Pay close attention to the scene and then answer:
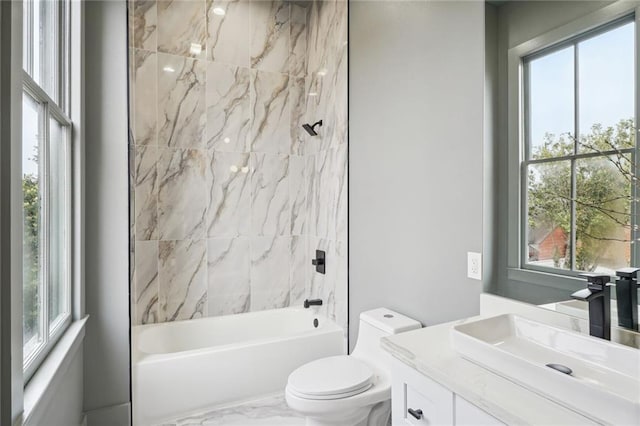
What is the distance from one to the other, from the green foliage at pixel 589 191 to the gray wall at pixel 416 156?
252 millimetres

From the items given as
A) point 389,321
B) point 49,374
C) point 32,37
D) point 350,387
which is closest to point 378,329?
point 389,321

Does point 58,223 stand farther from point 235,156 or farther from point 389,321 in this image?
point 389,321

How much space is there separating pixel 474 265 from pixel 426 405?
0.73 m

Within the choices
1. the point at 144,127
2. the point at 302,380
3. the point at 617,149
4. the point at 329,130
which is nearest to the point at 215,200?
the point at 144,127

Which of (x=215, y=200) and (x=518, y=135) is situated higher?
(x=518, y=135)

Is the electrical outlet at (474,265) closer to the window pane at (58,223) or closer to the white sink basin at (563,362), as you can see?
the white sink basin at (563,362)

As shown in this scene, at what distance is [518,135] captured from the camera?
4.69 ft

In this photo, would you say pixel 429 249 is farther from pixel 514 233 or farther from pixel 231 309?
pixel 231 309

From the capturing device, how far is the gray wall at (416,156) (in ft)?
5.29

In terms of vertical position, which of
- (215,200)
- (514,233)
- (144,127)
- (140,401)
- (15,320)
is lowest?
(140,401)

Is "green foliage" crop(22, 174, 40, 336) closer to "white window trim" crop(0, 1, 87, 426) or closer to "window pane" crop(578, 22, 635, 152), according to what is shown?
"white window trim" crop(0, 1, 87, 426)

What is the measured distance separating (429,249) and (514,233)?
1.52 ft

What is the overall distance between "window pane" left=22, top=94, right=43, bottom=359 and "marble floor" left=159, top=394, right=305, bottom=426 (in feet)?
3.86

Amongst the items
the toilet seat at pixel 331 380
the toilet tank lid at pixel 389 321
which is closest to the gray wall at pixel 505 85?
the toilet tank lid at pixel 389 321
